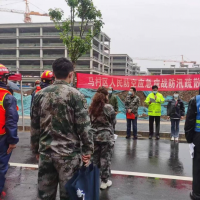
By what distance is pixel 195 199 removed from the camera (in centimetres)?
348

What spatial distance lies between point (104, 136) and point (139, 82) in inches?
305

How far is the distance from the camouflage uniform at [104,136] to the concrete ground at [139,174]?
42 centimetres

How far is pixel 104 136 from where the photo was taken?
397 cm

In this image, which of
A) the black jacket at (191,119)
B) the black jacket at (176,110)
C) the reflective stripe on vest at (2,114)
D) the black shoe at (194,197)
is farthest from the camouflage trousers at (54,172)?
the black jacket at (176,110)

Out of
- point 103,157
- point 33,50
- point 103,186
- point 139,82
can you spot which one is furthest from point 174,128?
point 33,50

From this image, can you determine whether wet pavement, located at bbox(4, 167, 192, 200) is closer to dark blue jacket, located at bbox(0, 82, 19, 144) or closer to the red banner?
dark blue jacket, located at bbox(0, 82, 19, 144)

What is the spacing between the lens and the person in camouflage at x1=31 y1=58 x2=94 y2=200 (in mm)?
2273

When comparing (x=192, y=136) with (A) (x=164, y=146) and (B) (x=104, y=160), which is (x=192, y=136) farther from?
(A) (x=164, y=146)

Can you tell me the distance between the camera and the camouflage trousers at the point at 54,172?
2260 millimetres

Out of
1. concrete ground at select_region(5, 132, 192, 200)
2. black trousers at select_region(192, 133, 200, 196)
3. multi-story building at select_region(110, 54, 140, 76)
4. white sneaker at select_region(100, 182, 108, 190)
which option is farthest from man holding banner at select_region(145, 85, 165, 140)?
multi-story building at select_region(110, 54, 140, 76)

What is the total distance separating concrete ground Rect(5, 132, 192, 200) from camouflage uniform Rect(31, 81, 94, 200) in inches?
61.8

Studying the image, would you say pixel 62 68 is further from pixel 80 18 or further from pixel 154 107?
pixel 80 18

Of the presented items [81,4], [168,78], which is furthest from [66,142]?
[81,4]

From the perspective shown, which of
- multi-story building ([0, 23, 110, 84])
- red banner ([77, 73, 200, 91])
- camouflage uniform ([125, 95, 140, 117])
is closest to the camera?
camouflage uniform ([125, 95, 140, 117])
